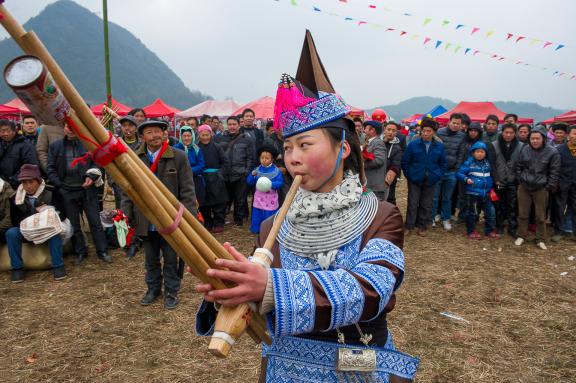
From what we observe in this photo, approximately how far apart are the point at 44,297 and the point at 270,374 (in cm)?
473

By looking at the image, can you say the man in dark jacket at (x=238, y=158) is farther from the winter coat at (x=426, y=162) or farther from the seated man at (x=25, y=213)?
the seated man at (x=25, y=213)

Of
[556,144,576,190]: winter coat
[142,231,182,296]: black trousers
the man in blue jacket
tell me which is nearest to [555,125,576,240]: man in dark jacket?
[556,144,576,190]: winter coat

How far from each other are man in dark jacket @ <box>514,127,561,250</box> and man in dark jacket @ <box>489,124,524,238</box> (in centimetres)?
16

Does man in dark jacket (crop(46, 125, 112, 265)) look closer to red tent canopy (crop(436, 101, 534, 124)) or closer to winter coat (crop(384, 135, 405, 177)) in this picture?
winter coat (crop(384, 135, 405, 177))

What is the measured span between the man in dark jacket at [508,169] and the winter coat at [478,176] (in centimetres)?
32

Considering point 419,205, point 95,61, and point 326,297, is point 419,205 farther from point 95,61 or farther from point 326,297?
point 95,61

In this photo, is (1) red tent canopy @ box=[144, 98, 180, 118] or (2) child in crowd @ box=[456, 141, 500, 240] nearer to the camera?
(2) child in crowd @ box=[456, 141, 500, 240]

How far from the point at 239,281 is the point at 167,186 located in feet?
11.5

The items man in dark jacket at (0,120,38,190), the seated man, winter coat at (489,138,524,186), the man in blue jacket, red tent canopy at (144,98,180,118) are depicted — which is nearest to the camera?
the seated man

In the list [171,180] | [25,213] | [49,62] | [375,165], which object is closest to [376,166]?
[375,165]

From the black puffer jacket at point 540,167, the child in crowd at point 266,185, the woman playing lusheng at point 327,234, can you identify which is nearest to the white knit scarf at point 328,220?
the woman playing lusheng at point 327,234

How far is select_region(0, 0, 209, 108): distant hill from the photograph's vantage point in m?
Answer: 109

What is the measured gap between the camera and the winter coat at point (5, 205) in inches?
214

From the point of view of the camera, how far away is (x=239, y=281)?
1.04 metres
